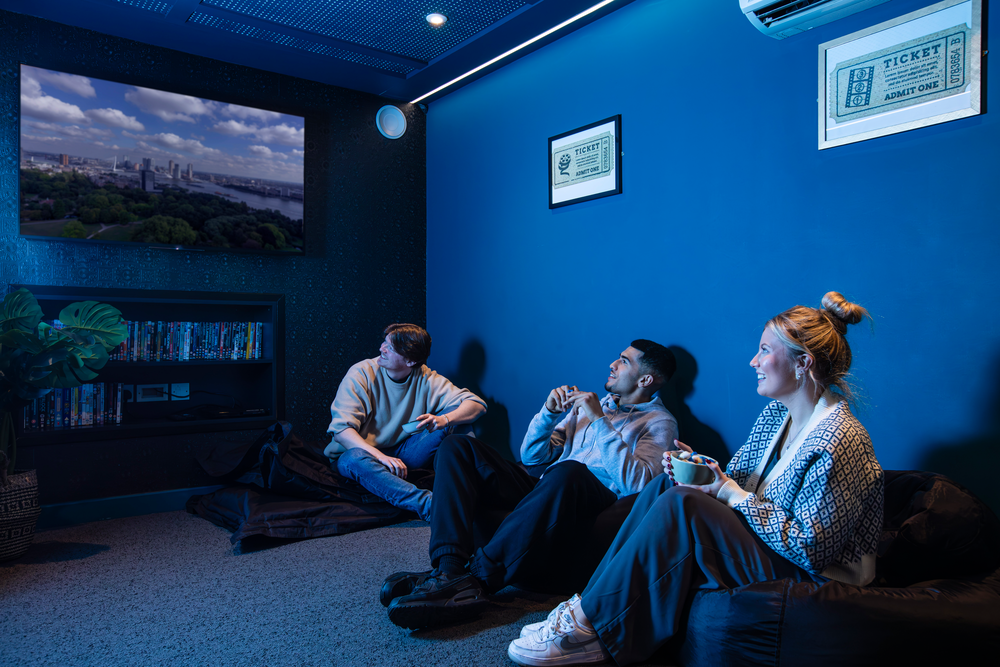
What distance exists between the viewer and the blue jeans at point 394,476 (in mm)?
3053

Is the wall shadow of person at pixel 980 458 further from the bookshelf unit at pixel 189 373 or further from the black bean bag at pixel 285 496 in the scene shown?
the bookshelf unit at pixel 189 373

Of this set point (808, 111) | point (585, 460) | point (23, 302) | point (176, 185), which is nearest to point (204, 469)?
point (23, 302)

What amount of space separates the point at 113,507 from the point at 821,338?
3384 mm

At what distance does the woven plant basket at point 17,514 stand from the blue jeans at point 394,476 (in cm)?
127

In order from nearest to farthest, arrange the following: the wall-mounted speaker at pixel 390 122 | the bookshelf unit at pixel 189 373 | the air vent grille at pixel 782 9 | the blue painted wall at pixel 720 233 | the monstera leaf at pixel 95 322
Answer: the blue painted wall at pixel 720 233 → the air vent grille at pixel 782 9 → the monstera leaf at pixel 95 322 → the bookshelf unit at pixel 189 373 → the wall-mounted speaker at pixel 390 122

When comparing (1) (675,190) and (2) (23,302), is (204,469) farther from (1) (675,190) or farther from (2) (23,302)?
(1) (675,190)

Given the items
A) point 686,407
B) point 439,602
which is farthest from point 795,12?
point 439,602

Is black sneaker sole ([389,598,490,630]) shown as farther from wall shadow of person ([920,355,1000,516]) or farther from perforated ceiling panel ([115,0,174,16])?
perforated ceiling panel ([115,0,174,16])

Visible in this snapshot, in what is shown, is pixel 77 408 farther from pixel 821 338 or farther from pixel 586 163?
pixel 821 338

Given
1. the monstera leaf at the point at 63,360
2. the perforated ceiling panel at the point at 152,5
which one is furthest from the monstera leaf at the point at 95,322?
the perforated ceiling panel at the point at 152,5

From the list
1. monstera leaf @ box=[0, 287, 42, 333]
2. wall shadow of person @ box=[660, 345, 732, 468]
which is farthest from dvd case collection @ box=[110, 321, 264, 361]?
wall shadow of person @ box=[660, 345, 732, 468]

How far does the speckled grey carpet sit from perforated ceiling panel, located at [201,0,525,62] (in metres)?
2.48

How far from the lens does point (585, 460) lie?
252 cm

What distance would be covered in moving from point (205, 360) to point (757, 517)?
300 cm
